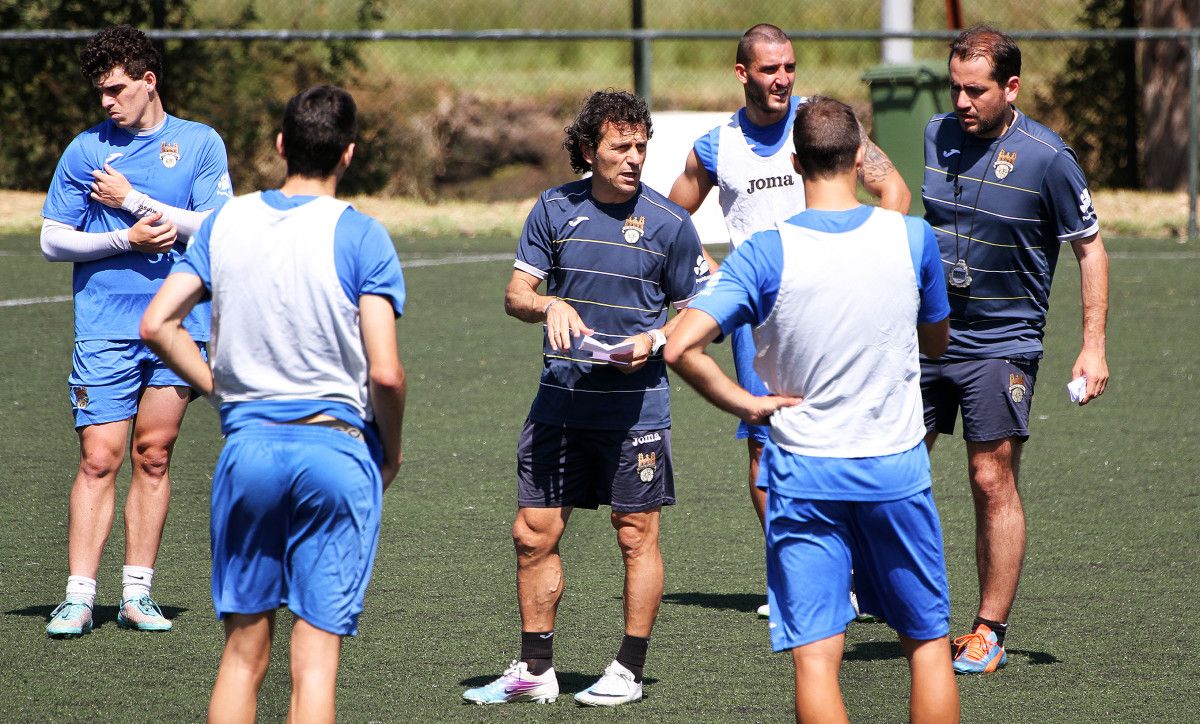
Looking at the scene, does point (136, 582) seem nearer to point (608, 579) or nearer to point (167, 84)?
point (608, 579)

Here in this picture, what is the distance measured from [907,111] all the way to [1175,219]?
325cm

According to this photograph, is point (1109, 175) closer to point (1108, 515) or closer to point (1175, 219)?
point (1175, 219)

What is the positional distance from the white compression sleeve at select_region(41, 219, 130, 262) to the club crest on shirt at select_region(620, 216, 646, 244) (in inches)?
70.7

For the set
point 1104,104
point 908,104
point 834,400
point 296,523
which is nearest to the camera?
point 296,523

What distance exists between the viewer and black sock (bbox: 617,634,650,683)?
5.07m

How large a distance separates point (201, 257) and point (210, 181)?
212 centimetres

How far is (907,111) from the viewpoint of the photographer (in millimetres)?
17125

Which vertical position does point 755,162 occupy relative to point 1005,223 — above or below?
above

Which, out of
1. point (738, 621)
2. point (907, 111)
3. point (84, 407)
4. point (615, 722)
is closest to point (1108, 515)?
point (738, 621)

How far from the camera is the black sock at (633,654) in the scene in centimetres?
507

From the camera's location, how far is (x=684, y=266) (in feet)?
16.9

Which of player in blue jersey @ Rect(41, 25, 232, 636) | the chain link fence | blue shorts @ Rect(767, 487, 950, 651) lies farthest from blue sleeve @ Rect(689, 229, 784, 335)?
the chain link fence

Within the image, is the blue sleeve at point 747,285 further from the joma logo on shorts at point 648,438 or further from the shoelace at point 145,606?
the shoelace at point 145,606

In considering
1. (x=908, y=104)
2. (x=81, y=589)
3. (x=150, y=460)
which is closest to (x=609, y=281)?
(x=150, y=460)
